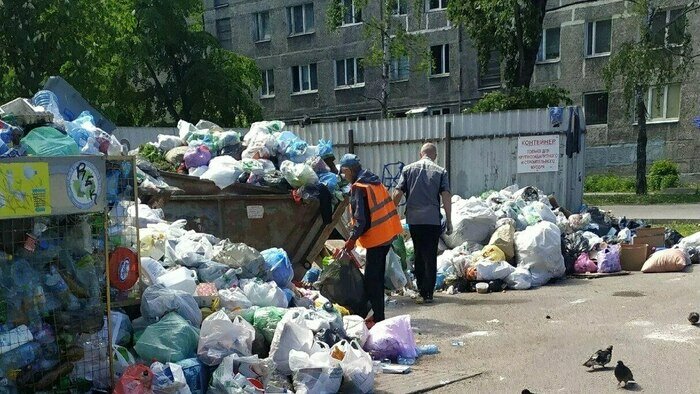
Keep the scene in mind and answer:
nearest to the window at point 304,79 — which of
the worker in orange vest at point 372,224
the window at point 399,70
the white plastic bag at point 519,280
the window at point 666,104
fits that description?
the window at point 399,70

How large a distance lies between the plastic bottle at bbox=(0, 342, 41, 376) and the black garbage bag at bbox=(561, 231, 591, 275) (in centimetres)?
678

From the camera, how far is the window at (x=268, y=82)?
3209cm

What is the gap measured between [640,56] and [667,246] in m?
11.9

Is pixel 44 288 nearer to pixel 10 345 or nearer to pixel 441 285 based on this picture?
pixel 10 345

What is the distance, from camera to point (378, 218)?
20.6 ft

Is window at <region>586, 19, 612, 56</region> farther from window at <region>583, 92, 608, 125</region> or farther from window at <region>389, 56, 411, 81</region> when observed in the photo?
window at <region>389, 56, 411, 81</region>

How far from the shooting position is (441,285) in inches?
336

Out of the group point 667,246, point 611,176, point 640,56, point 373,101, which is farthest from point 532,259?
point 373,101

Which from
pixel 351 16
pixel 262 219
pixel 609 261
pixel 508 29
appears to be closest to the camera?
pixel 262 219

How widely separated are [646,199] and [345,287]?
53.1ft

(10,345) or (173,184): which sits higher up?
(173,184)

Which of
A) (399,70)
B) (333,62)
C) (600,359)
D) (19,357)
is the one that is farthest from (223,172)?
(333,62)

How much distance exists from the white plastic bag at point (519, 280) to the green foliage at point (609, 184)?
17.8 m

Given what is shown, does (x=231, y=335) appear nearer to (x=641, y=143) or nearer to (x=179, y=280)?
(x=179, y=280)
